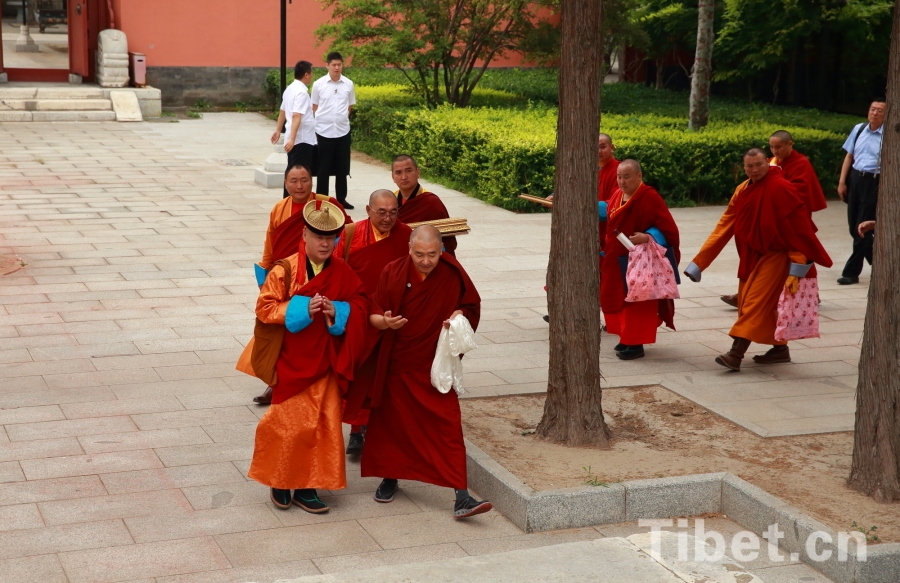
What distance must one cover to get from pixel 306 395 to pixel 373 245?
45.3 inches

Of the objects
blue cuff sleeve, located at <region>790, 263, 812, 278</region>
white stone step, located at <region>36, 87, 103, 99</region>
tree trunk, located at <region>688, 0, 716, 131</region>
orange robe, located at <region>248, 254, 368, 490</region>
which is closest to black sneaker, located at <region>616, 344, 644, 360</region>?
blue cuff sleeve, located at <region>790, 263, 812, 278</region>

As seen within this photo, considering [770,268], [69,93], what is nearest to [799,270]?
[770,268]

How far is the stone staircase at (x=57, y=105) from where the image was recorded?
19.3 metres

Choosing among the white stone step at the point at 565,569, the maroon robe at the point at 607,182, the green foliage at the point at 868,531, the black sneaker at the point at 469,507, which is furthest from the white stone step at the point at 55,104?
the green foliage at the point at 868,531

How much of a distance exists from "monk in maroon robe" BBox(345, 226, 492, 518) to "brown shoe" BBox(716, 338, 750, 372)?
9.33 ft

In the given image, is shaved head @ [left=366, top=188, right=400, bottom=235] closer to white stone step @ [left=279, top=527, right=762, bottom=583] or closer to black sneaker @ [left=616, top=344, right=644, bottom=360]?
white stone step @ [left=279, top=527, right=762, bottom=583]

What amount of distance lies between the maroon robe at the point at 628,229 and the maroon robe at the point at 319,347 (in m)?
3.16

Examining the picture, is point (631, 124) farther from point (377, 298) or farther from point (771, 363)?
point (377, 298)

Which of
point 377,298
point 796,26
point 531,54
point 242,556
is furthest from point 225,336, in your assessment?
point 796,26

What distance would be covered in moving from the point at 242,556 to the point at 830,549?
8.53 ft

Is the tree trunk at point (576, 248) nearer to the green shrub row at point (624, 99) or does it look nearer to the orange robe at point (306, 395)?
the orange robe at point (306, 395)

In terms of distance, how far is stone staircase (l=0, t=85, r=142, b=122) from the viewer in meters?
19.3

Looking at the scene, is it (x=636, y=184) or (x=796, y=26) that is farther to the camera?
(x=796, y=26)

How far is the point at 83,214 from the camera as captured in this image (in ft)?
39.9
